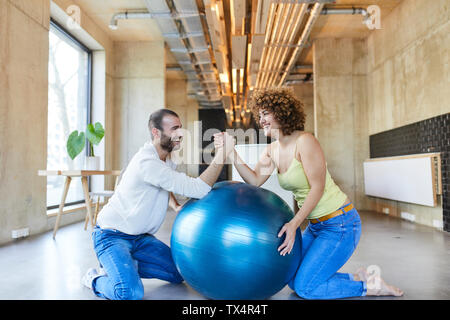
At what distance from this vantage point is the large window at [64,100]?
5.22 metres

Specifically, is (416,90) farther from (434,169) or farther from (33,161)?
(33,161)

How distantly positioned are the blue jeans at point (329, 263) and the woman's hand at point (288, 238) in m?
0.26

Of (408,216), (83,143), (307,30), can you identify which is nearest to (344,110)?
(307,30)

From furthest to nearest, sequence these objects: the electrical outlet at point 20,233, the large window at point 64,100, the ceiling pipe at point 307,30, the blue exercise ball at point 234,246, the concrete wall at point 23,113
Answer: the large window at point 64,100
the ceiling pipe at point 307,30
the electrical outlet at point 20,233
the concrete wall at point 23,113
the blue exercise ball at point 234,246

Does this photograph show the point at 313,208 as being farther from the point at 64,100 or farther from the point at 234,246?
the point at 64,100

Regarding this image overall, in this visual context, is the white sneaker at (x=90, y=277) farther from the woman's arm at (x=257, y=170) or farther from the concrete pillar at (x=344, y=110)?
the concrete pillar at (x=344, y=110)

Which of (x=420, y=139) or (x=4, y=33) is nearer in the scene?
(x=4, y=33)

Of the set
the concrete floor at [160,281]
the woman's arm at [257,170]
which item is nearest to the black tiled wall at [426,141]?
the concrete floor at [160,281]

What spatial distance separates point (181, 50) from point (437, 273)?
18.1 feet

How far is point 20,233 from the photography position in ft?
12.9

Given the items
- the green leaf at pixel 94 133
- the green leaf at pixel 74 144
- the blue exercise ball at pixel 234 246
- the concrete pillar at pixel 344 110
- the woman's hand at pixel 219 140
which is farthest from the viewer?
the concrete pillar at pixel 344 110

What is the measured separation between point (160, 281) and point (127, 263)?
0.51 m

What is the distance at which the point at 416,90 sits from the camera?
493 centimetres

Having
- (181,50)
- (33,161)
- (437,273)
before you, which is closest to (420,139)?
(437,273)
